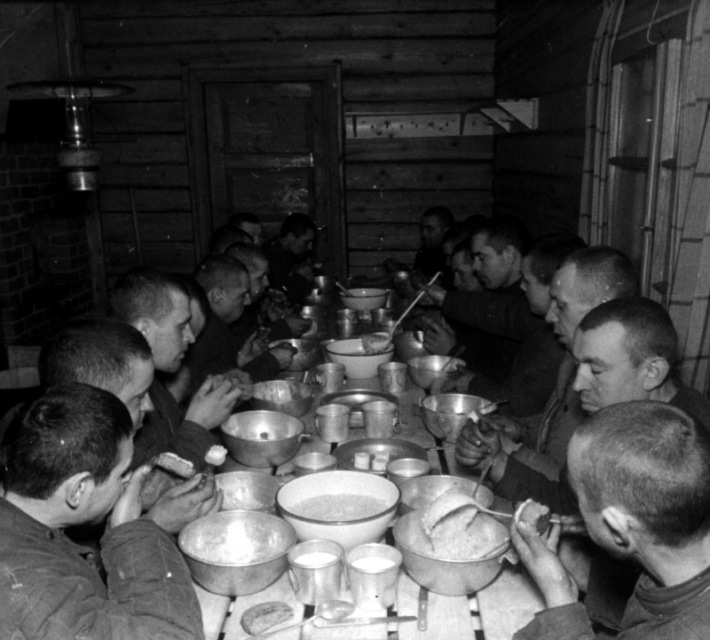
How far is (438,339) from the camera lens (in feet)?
13.6

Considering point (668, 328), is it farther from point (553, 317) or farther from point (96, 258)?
point (96, 258)

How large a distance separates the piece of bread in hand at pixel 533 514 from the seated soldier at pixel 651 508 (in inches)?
9.2

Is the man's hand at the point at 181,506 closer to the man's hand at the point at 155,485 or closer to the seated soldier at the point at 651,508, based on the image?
the man's hand at the point at 155,485

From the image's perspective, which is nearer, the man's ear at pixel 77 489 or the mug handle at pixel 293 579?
the man's ear at pixel 77 489

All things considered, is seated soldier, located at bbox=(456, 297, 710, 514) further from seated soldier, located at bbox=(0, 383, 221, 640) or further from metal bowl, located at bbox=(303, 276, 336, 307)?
metal bowl, located at bbox=(303, 276, 336, 307)

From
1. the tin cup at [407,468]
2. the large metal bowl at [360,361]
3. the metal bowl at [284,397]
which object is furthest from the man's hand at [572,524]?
the large metal bowl at [360,361]

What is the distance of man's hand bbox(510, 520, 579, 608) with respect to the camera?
1.74 m

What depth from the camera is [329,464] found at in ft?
8.46

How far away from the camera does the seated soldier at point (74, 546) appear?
152 centimetres

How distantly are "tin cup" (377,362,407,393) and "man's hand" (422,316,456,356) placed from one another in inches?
21.0

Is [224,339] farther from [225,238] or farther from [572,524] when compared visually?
[572,524]

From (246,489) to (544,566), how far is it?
1002 millimetres

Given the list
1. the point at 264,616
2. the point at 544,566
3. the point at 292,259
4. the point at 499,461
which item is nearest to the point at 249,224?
the point at 292,259

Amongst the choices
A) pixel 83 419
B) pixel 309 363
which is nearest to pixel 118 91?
pixel 309 363
